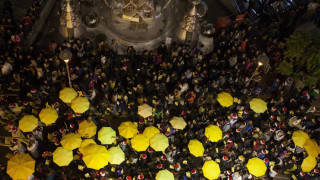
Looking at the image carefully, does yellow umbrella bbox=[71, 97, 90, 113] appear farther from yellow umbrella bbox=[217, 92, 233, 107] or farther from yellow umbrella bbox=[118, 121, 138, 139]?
yellow umbrella bbox=[217, 92, 233, 107]

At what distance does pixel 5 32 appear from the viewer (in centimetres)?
1596

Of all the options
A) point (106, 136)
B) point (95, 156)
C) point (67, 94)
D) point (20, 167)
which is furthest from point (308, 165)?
point (20, 167)

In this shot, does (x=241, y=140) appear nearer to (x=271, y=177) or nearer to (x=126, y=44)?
(x=271, y=177)

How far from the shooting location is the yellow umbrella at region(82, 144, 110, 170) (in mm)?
11859

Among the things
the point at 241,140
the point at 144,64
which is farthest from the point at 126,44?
the point at 241,140

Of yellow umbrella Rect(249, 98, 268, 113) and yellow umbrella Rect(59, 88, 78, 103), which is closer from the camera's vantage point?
yellow umbrella Rect(59, 88, 78, 103)

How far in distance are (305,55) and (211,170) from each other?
26.6ft

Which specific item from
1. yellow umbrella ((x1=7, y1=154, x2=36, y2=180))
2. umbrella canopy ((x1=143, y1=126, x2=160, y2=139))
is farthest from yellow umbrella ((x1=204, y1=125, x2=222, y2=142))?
yellow umbrella ((x1=7, y1=154, x2=36, y2=180))

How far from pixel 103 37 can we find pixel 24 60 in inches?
188

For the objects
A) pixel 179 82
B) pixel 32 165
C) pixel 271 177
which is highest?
pixel 179 82

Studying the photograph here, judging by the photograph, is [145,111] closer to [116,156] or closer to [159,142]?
[159,142]

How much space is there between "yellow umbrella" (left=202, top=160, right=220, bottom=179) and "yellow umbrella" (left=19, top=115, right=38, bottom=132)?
7258mm

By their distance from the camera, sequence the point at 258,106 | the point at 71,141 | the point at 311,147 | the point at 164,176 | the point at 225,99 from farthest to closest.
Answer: the point at 225,99, the point at 258,106, the point at 311,147, the point at 71,141, the point at 164,176

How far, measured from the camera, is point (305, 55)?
623 inches
